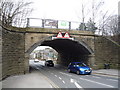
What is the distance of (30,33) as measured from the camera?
1769cm

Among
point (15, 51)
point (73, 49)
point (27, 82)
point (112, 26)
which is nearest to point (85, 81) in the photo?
point (27, 82)

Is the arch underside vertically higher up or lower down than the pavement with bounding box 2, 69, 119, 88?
higher up

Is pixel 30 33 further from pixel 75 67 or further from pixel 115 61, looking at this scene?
pixel 115 61

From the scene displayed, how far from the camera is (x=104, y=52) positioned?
68.2 feet

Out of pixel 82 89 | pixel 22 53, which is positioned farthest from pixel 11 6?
pixel 82 89

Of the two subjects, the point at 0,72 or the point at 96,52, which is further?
the point at 96,52

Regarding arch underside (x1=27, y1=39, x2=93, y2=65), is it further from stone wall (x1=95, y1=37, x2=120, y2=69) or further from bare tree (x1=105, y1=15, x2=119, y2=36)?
bare tree (x1=105, y1=15, x2=119, y2=36)

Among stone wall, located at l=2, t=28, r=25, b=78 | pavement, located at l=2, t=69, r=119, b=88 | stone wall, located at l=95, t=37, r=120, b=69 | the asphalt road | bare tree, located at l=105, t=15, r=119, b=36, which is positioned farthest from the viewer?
bare tree, located at l=105, t=15, r=119, b=36

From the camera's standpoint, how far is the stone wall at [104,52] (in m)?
20.5

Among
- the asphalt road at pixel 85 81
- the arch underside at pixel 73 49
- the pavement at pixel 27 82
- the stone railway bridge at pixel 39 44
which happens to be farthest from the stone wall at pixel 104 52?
the pavement at pixel 27 82

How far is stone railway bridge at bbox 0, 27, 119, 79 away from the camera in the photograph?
14.9 metres

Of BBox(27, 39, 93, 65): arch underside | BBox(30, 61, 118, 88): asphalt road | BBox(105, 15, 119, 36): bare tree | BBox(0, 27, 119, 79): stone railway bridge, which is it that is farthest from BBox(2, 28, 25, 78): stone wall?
BBox(105, 15, 119, 36): bare tree

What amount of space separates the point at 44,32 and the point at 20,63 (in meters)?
5.05

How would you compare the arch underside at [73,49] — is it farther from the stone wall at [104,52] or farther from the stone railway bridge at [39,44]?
the stone wall at [104,52]
